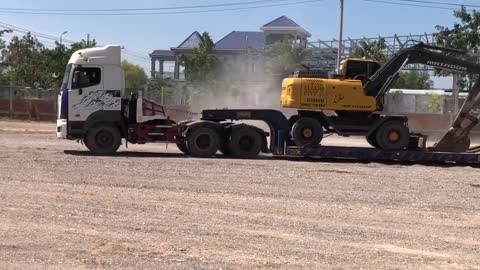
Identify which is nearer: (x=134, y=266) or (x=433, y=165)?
(x=134, y=266)

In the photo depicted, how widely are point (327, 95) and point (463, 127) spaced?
4733 millimetres

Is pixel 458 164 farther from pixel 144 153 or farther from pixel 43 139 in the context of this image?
pixel 43 139

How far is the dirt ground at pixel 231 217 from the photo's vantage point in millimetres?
7473

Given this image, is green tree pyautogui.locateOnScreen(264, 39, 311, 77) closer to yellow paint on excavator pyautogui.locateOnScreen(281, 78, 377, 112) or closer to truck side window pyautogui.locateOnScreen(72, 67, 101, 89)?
yellow paint on excavator pyautogui.locateOnScreen(281, 78, 377, 112)

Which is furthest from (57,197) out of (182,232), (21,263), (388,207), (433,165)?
(433,165)

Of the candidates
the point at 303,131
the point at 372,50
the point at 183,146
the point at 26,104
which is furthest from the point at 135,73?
the point at 303,131

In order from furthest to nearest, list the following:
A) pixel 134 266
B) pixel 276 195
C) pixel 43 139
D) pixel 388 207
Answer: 1. pixel 43 139
2. pixel 276 195
3. pixel 388 207
4. pixel 134 266

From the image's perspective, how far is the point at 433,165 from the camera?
66.6ft

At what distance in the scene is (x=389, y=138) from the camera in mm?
20219

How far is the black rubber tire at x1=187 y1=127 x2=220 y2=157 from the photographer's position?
20531 millimetres

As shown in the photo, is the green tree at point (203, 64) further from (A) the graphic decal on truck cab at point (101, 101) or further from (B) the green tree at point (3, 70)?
(A) the graphic decal on truck cab at point (101, 101)

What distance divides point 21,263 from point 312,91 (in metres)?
13.8

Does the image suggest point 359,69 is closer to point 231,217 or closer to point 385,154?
point 385,154

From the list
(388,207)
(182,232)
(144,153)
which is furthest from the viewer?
(144,153)
